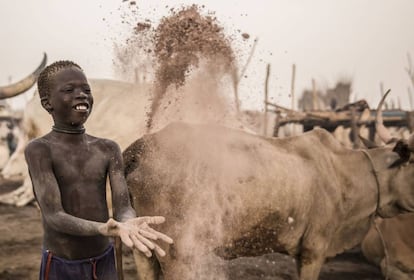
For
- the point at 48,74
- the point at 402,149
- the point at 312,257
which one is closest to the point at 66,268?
the point at 48,74

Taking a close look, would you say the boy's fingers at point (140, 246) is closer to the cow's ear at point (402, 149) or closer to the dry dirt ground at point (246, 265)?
the dry dirt ground at point (246, 265)

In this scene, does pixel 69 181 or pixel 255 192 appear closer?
pixel 69 181

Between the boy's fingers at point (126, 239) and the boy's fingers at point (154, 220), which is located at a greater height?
the boy's fingers at point (154, 220)

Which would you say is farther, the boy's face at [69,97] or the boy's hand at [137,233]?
the boy's face at [69,97]

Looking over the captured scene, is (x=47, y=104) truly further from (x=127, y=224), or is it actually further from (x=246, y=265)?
(x=246, y=265)

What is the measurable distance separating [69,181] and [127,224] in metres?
0.46

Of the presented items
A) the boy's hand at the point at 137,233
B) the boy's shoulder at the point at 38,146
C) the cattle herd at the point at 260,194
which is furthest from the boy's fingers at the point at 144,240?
the cattle herd at the point at 260,194

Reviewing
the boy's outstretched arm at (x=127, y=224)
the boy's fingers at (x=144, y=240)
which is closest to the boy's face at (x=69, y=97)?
the boy's outstretched arm at (x=127, y=224)

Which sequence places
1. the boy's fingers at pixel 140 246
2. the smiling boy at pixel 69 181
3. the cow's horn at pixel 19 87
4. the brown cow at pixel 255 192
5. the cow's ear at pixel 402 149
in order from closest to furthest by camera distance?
1. the boy's fingers at pixel 140 246
2. the smiling boy at pixel 69 181
3. the brown cow at pixel 255 192
4. the cow's ear at pixel 402 149
5. the cow's horn at pixel 19 87

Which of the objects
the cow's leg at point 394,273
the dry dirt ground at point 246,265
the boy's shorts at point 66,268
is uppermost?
the boy's shorts at point 66,268

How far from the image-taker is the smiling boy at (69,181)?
1972 mm

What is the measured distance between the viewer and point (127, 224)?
1763mm

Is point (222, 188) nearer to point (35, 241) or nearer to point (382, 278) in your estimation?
point (382, 278)

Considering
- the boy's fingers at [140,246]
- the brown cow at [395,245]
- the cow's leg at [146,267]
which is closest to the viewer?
the boy's fingers at [140,246]
